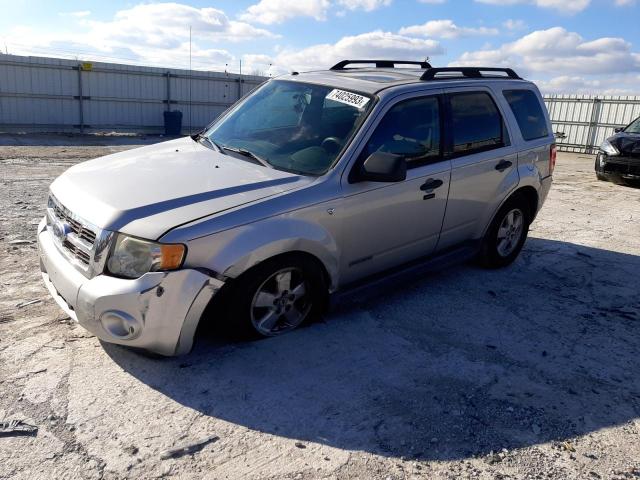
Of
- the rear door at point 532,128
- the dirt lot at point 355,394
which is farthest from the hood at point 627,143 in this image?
the dirt lot at point 355,394

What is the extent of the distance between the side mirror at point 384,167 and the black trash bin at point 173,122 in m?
18.5

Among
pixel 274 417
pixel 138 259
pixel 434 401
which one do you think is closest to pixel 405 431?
pixel 434 401

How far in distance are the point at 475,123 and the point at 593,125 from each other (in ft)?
59.1

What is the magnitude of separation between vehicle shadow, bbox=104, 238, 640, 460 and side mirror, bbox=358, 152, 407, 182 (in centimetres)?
102

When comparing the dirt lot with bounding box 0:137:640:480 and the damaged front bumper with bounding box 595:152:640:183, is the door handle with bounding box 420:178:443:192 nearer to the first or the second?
the dirt lot with bounding box 0:137:640:480

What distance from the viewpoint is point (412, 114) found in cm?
434

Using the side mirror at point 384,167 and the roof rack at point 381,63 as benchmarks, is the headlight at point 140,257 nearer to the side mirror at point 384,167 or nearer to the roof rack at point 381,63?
the side mirror at point 384,167

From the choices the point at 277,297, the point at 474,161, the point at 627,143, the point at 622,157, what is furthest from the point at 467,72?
the point at 622,157

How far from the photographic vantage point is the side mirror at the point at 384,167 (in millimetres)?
3682

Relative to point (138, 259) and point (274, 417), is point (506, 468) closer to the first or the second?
point (274, 417)

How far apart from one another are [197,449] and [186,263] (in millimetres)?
987

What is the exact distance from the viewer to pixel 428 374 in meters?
3.56

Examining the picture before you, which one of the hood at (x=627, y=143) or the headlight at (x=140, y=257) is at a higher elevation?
the hood at (x=627, y=143)

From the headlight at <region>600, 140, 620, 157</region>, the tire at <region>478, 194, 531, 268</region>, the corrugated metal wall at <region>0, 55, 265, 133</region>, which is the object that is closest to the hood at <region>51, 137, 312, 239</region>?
the tire at <region>478, 194, 531, 268</region>
